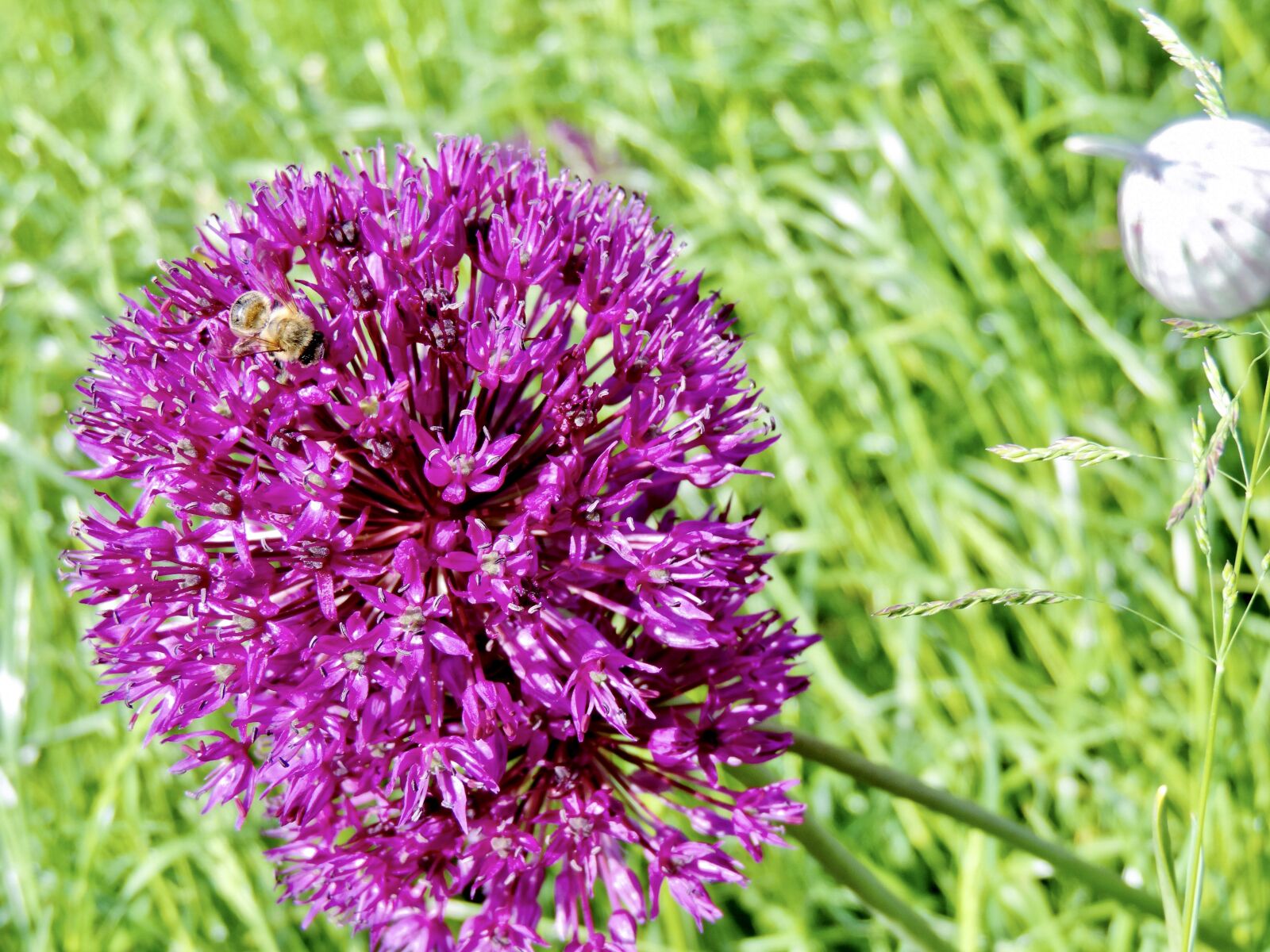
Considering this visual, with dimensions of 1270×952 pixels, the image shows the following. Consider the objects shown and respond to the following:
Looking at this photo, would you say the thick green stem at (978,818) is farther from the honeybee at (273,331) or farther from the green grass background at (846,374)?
the honeybee at (273,331)

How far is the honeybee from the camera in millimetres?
1817

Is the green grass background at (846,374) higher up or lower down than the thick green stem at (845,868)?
higher up

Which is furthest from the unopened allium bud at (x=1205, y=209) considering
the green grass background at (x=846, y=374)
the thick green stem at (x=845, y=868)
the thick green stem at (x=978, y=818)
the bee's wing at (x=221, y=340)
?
the green grass background at (x=846, y=374)

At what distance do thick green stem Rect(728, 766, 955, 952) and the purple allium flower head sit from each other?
76mm

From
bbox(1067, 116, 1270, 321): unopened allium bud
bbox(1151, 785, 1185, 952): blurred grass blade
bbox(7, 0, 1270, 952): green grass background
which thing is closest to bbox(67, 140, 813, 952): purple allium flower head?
bbox(1151, 785, 1185, 952): blurred grass blade

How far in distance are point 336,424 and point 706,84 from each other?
137 inches

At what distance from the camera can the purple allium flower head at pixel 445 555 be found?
1782 mm

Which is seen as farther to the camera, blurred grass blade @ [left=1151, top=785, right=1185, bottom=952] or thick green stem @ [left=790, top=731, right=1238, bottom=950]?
thick green stem @ [left=790, top=731, right=1238, bottom=950]

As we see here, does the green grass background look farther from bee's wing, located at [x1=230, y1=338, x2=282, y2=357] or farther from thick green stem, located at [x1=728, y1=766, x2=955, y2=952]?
bee's wing, located at [x1=230, y1=338, x2=282, y2=357]

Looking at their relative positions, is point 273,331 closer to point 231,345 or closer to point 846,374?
point 231,345

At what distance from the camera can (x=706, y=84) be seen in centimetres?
494

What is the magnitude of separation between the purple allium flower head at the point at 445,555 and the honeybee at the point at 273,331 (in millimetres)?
22

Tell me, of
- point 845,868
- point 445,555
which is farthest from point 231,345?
point 845,868

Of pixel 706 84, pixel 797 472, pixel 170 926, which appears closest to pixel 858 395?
pixel 797 472
